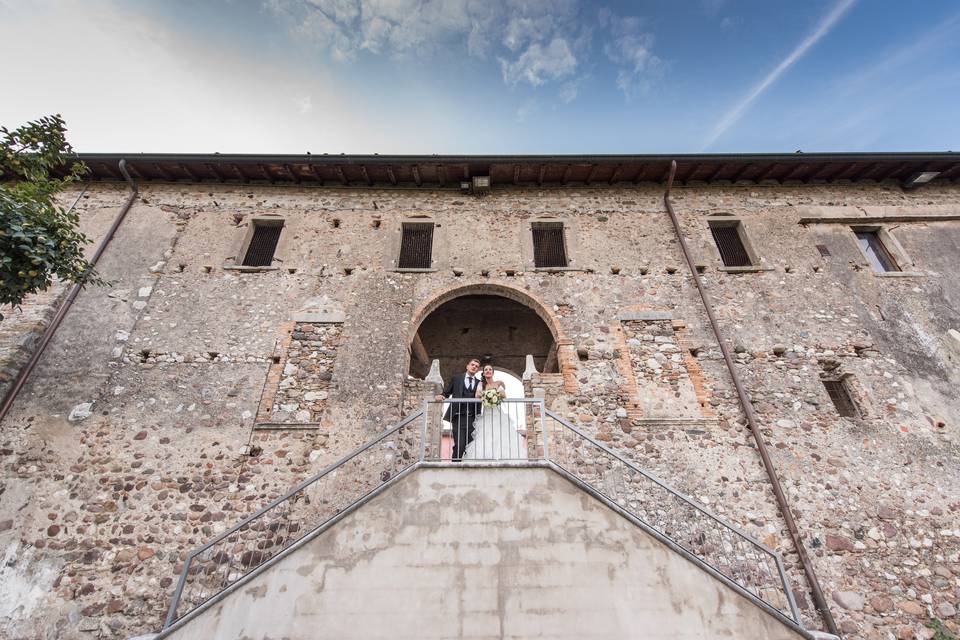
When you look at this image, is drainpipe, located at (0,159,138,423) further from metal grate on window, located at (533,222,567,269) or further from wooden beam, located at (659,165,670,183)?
wooden beam, located at (659,165,670,183)

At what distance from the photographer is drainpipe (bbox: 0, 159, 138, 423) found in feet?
22.1

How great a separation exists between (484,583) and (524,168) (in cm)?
783

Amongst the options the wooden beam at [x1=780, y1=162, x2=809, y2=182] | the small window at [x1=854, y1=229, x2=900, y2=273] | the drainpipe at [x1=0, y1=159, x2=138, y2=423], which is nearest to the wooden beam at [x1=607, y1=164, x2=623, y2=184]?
the wooden beam at [x1=780, y1=162, x2=809, y2=182]

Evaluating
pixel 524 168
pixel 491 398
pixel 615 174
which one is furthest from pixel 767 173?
pixel 491 398

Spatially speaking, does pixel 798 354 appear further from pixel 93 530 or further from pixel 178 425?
pixel 93 530

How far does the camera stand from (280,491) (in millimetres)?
6320

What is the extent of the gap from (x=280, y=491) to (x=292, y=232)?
5.34m

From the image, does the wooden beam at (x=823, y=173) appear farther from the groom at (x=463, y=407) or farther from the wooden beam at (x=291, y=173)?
the wooden beam at (x=291, y=173)

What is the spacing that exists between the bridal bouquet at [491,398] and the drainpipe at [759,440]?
4.34 m

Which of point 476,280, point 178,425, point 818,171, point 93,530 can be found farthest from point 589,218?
point 93,530

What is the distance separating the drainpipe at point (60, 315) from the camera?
6.74 m

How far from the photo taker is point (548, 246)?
9.10 meters

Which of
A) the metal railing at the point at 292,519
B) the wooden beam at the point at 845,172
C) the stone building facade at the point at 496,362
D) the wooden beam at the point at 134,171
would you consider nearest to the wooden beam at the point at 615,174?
the stone building facade at the point at 496,362

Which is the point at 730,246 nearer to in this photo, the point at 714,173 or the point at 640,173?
the point at 714,173
